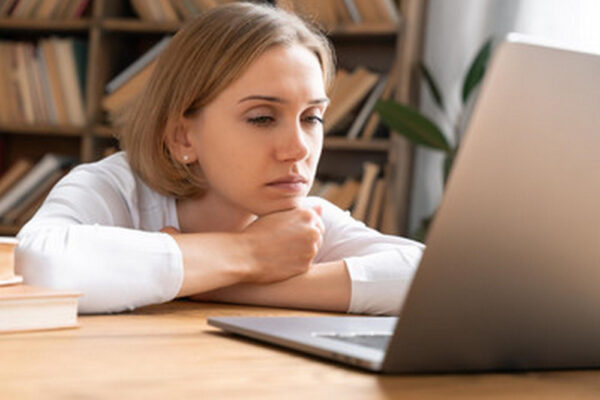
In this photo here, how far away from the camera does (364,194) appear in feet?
10.8

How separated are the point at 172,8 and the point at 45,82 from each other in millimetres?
587

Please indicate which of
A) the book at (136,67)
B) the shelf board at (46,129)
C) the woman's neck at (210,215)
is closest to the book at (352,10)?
the book at (136,67)

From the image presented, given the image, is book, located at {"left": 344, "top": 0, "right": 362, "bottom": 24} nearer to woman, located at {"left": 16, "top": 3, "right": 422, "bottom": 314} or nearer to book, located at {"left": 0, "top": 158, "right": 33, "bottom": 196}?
book, located at {"left": 0, "top": 158, "right": 33, "bottom": 196}

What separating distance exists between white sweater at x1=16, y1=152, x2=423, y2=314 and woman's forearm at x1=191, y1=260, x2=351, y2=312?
0.02 meters

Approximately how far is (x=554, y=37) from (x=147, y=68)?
58.5 inches

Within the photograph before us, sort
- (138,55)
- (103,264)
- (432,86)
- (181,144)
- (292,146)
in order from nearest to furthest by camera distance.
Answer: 1. (103,264)
2. (292,146)
3. (181,144)
4. (432,86)
5. (138,55)

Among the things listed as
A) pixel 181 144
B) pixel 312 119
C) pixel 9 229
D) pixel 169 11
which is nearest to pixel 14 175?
pixel 9 229

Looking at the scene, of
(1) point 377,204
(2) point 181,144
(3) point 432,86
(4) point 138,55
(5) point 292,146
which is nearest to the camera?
(5) point 292,146

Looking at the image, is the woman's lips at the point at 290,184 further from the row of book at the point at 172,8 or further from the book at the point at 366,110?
the row of book at the point at 172,8

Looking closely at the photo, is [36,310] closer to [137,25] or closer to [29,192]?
[137,25]

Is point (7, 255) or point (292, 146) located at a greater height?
point (292, 146)

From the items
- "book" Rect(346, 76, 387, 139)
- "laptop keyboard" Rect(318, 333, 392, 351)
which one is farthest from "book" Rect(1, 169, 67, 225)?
"laptop keyboard" Rect(318, 333, 392, 351)

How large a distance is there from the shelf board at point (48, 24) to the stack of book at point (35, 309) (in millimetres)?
2813

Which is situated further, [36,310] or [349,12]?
[349,12]
